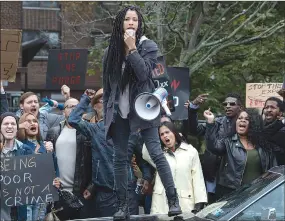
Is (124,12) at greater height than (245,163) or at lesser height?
greater

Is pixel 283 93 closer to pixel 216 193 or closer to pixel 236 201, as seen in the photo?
pixel 216 193

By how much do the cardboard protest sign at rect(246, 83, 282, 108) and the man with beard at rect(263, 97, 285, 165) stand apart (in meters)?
2.41

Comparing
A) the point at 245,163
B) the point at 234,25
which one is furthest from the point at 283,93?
the point at 234,25

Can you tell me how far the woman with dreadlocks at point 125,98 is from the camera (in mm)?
6344

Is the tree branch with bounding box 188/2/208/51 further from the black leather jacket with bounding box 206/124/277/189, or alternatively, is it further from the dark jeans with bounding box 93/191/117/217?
the dark jeans with bounding box 93/191/117/217

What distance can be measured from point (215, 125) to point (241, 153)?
0.50 m

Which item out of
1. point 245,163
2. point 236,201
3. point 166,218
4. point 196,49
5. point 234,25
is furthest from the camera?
point 234,25

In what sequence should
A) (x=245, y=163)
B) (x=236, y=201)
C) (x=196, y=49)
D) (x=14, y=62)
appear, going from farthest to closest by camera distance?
(x=196, y=49) → (x=14, y=62) → (x=245, y=163) → (x=236, y=201)

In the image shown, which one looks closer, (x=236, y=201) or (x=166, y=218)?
(x=236, y=201)

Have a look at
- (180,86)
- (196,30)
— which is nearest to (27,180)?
(180,86)

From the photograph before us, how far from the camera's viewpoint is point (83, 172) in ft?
27.4

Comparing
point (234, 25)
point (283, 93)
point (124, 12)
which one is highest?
point (234, 25)

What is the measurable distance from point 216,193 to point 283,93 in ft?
4.62

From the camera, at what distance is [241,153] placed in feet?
26.4
